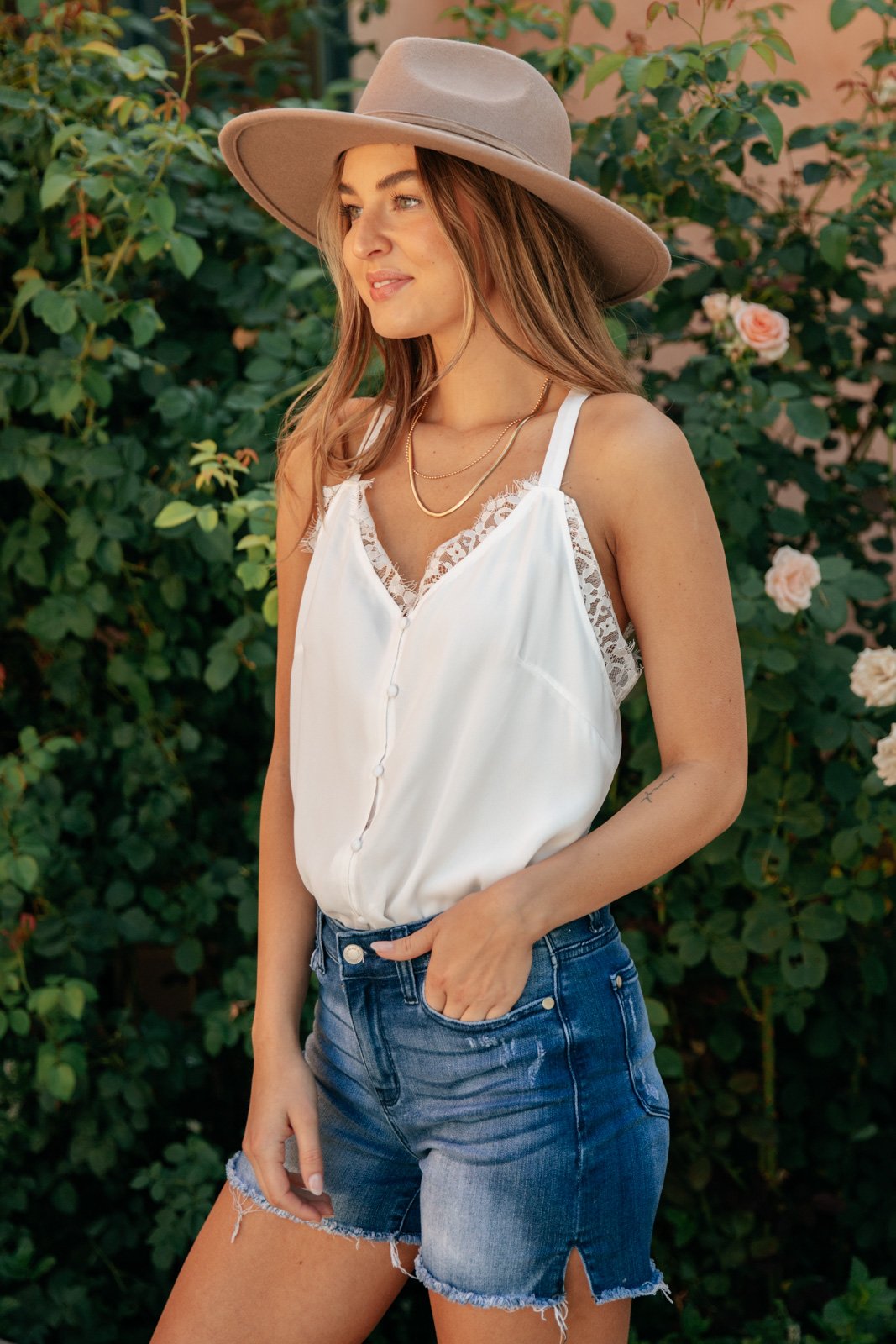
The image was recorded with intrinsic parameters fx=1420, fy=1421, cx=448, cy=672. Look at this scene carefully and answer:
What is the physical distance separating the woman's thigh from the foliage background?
2.82 feet

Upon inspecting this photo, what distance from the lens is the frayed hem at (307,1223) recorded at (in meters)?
1.52

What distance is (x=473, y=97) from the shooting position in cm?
145

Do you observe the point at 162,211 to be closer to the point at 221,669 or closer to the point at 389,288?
the point at 221,669

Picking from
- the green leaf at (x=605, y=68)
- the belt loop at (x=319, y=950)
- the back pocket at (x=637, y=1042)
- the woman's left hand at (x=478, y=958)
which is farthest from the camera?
the green leaf at (x=605, y=68)

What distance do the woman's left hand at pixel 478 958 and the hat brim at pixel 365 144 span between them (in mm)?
705

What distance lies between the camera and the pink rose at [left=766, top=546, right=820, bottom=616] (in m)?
2.19

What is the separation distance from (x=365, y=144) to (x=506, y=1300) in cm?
117

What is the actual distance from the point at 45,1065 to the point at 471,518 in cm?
139

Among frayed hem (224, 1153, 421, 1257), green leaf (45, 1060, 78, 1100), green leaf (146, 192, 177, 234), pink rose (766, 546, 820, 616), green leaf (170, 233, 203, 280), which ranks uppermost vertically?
green leaf (146, 192, 177, 234)

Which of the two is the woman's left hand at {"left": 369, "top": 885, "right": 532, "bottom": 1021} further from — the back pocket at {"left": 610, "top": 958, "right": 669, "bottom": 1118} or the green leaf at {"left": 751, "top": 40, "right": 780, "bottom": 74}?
the green leaf at {"left": 751, "top": 40, "right": 780, "bottom": 74}

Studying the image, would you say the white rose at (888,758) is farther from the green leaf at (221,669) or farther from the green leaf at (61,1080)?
the green leaf at (61,1080)

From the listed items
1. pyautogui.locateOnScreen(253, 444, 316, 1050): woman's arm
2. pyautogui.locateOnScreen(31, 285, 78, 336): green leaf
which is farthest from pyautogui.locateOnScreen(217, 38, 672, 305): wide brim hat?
pyautogui.locateOnScreen(31, 285, 78, 336): green leaf

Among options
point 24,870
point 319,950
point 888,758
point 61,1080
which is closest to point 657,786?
point 319,950

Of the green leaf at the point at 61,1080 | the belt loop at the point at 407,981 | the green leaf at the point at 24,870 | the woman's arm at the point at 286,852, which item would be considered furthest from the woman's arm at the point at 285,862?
the green leaf at the point at 61,1080
